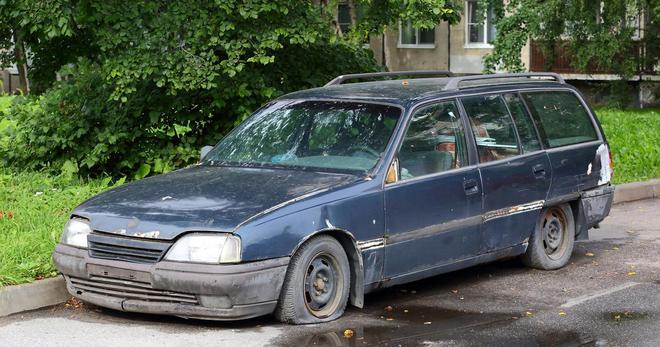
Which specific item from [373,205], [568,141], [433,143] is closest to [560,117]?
[568,141]

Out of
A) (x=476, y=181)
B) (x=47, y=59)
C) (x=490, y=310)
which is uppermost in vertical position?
(x=47, y=59)

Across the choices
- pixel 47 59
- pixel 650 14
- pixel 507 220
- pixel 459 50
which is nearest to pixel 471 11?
pixel 459 50

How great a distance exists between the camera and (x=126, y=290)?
7.25m

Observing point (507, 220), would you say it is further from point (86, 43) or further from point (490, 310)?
point (86, 43)

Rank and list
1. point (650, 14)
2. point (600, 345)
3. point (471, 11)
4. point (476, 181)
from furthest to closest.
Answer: point (471, 11)
point (650, 14)
point (476, 181)
point (600, 345)

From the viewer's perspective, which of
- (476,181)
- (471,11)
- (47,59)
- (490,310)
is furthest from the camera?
(471,11)

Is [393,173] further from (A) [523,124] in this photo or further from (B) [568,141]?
(B) [568,141]

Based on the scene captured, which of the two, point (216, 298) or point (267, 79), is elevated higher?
point (267, 79)

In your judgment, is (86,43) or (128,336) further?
(86,43)

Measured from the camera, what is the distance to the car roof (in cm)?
840

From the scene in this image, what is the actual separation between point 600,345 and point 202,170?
10.1ft

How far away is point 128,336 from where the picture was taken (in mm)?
7051

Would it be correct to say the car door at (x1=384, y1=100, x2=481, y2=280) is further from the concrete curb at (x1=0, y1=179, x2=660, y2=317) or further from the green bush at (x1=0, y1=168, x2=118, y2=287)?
the green bush at (x1=0, y1=168, x2=118, y2=287)

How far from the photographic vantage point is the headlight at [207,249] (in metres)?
6.91
